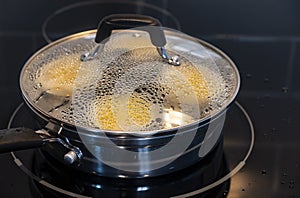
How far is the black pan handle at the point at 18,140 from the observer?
0.59 metres

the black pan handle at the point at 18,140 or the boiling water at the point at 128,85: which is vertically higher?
the boiling water at the point at 128,85

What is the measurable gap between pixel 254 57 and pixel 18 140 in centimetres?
50

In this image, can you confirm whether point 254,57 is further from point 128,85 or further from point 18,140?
point 18,140

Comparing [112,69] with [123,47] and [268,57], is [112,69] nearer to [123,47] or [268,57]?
[123,47]

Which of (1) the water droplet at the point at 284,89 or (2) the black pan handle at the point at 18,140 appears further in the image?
(1) the water droplet at the point at 284,89

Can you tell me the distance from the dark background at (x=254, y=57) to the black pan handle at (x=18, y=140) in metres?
0.17

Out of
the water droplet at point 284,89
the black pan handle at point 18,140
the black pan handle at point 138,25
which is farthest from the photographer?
the water droplet at point 284,89

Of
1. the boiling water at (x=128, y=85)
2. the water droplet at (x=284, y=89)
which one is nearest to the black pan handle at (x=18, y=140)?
the boiling water at (x=128, y=85)

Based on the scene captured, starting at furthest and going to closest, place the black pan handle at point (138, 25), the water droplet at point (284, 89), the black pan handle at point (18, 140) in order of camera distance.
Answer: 1. the water droplet at point (284, 89)
2. the black pan handle at point (138, 25)
3. the black pan handle at point (18, 140)

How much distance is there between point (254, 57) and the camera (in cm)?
93

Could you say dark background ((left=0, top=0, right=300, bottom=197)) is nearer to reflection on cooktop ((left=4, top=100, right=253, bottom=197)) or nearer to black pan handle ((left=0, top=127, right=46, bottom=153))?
reflection on cooktop ((left=4, top=100, right=253, bottom=197))

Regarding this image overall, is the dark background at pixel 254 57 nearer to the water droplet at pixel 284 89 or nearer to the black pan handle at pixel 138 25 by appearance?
the water droplet at pixel 284 89

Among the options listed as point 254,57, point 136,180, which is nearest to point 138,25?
point 136,180

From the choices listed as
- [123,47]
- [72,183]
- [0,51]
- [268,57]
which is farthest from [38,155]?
[268,57]
